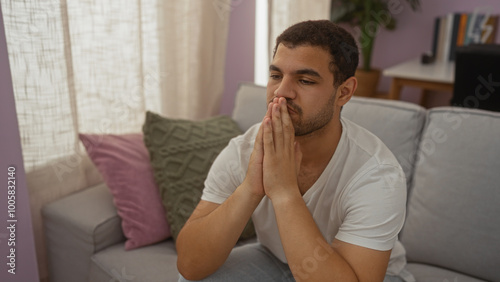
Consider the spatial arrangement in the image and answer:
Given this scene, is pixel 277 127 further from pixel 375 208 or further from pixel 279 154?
pixel 375 208

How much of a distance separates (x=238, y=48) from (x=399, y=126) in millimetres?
1159

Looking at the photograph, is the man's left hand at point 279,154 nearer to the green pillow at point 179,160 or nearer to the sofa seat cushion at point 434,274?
the green pillow at point 179,160

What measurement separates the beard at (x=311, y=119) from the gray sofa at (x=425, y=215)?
0.48m

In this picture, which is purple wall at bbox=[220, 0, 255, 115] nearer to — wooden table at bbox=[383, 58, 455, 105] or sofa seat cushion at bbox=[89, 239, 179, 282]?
wooden table at bbox=[383, 58, 455, 105]

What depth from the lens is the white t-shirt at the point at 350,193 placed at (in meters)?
1.03

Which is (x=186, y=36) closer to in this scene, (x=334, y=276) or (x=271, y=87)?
(x=271, y=87)

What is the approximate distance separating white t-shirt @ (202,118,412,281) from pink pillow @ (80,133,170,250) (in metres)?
0.34

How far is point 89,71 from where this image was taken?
161 cm

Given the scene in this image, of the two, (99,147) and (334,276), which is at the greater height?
(99,147)

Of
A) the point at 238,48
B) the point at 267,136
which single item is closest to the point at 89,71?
→ the point at 267,136

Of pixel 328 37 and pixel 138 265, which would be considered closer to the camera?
pixel 328 37

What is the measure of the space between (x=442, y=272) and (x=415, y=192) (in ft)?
0.87

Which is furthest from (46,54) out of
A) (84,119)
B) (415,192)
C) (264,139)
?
(415,192)

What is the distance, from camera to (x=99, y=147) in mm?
1515
